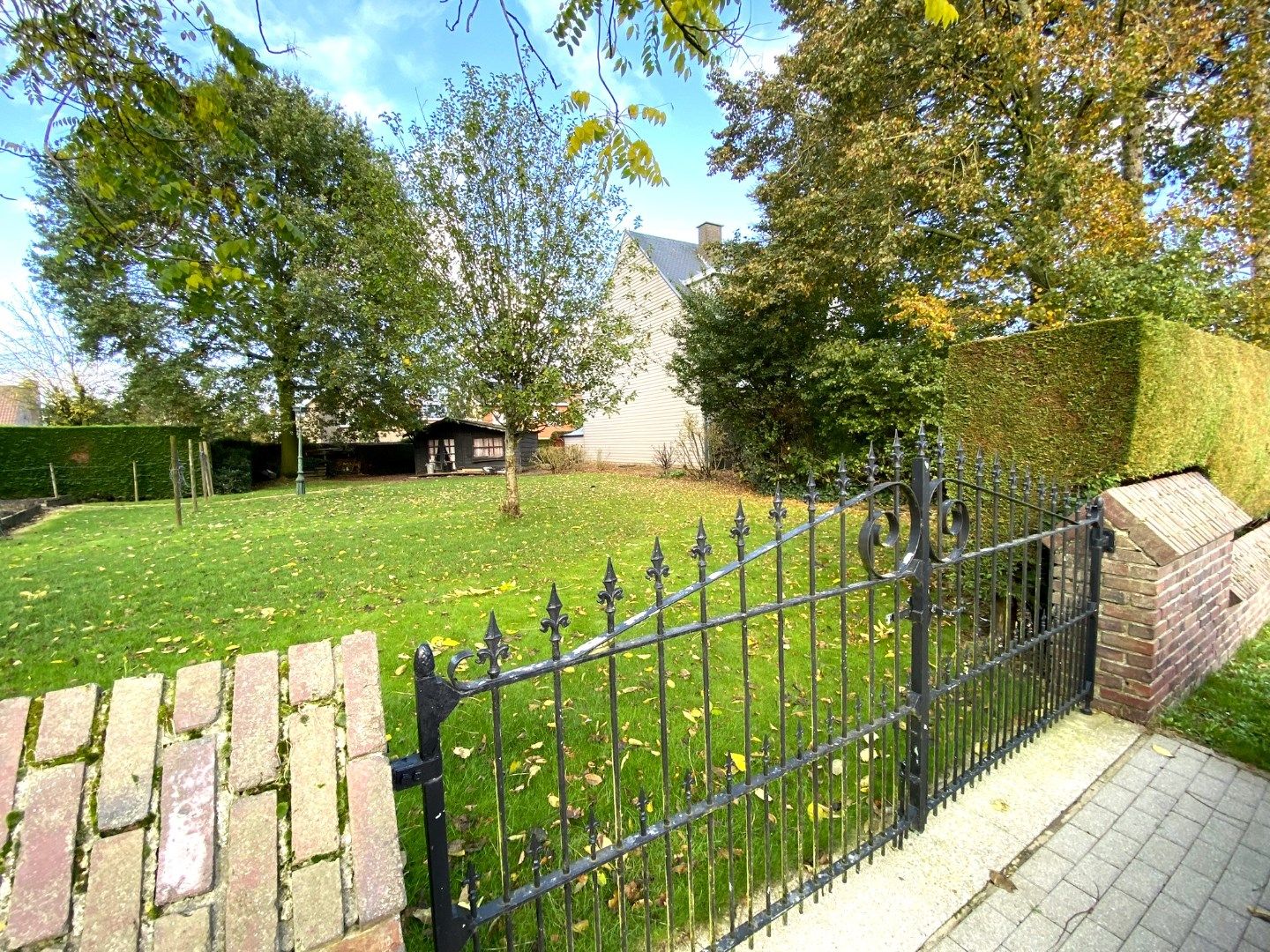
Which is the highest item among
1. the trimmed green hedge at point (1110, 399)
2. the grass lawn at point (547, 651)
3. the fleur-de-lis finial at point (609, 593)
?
the trimmed green hedge at point (1110, 399)

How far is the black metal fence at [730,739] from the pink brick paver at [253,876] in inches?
11.4

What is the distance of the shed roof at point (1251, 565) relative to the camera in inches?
168

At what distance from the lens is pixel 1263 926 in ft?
6.58

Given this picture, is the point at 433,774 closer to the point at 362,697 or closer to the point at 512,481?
the point at 362,697

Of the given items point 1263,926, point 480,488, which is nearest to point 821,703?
point 1263,926

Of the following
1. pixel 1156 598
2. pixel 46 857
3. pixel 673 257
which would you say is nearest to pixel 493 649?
pixel 46 857

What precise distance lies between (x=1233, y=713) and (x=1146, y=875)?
6.75 ft

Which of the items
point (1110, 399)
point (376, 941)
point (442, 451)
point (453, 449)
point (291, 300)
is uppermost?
point (291, 300)

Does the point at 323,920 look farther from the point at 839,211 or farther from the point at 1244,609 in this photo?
the point at 839,211

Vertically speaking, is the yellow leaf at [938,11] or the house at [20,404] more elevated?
the house at [20,404]

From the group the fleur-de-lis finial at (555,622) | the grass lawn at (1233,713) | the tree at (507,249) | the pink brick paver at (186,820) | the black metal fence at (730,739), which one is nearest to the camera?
the pink brick paver at (186,820)

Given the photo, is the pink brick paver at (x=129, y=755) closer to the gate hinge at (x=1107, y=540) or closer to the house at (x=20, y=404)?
the gate hinge at (x=1107, y=540)

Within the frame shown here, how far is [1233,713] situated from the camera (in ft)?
11.2

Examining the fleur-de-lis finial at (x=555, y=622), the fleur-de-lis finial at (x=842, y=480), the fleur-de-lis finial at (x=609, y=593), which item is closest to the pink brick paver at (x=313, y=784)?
the fleur-de-lis finial at (x=555, y=622)
